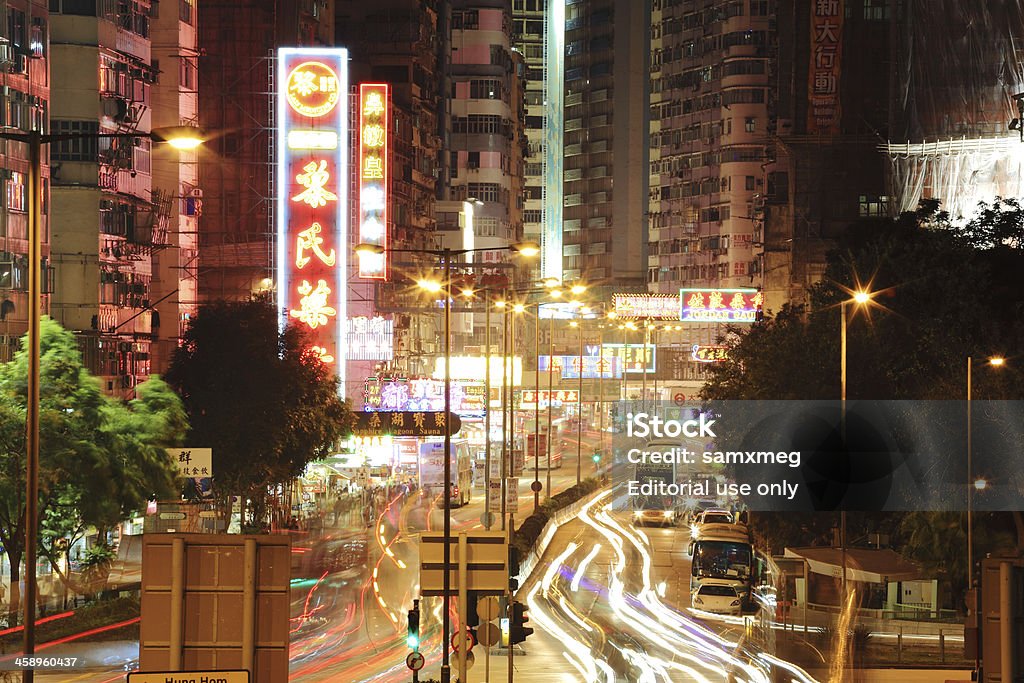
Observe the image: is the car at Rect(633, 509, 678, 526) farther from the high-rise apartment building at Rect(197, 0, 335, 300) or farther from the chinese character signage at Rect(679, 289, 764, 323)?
the chinese character signage at Rect(679, 289, 764, 323)

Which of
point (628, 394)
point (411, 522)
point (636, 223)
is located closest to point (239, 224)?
point (411, 522)

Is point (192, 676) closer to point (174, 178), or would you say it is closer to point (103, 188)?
point (103, 188)

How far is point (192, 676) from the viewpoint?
8.88 m

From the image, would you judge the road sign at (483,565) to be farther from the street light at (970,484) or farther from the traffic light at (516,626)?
the street light at (970,484)

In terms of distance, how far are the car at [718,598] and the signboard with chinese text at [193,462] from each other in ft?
38.7

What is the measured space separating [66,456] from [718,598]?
15.5 m

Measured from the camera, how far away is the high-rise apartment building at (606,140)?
148125 millimetres

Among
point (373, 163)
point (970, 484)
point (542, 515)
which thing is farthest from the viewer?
point (373, 163)

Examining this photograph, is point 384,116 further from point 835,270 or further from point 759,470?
point 759,470

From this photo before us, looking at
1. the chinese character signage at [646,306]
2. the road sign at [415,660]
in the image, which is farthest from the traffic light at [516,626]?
the chinese character signage at [646,306]

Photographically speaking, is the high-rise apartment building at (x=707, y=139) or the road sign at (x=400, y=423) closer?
the road sign at (x=400, y=423)

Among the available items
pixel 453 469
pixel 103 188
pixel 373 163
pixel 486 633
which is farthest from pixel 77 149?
pixel 486 633

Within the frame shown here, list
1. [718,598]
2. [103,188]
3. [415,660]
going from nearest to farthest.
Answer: [415,660] → [718,598] → [103,188]

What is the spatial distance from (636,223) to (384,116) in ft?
304
